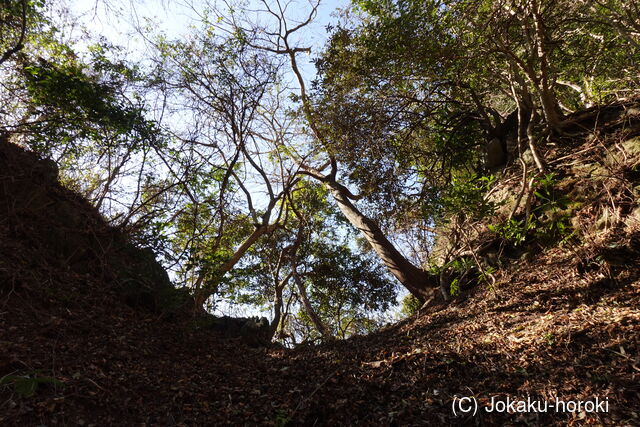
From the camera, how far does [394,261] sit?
6777 mm

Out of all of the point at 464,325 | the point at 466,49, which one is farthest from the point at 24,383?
the point at 466,49

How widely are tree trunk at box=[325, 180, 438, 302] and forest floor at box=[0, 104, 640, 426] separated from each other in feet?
4.09

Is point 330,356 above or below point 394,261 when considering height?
below

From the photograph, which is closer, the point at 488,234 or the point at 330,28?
the point at 488,234

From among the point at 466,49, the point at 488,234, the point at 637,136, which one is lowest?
the point at 488,234

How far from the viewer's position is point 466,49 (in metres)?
5.46

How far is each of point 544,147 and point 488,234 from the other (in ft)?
5.74

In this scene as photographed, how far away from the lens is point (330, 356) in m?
4.33

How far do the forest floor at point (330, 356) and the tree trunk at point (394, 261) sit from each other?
A: 1.25 m

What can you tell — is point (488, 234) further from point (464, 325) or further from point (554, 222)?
point (464, 325)

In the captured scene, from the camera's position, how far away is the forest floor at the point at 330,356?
2.58m

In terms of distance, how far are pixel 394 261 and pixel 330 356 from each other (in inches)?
113

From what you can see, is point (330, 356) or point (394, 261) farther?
point (394, 261)

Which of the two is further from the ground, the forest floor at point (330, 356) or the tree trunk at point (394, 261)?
the tree trunk at point (394, 261)
